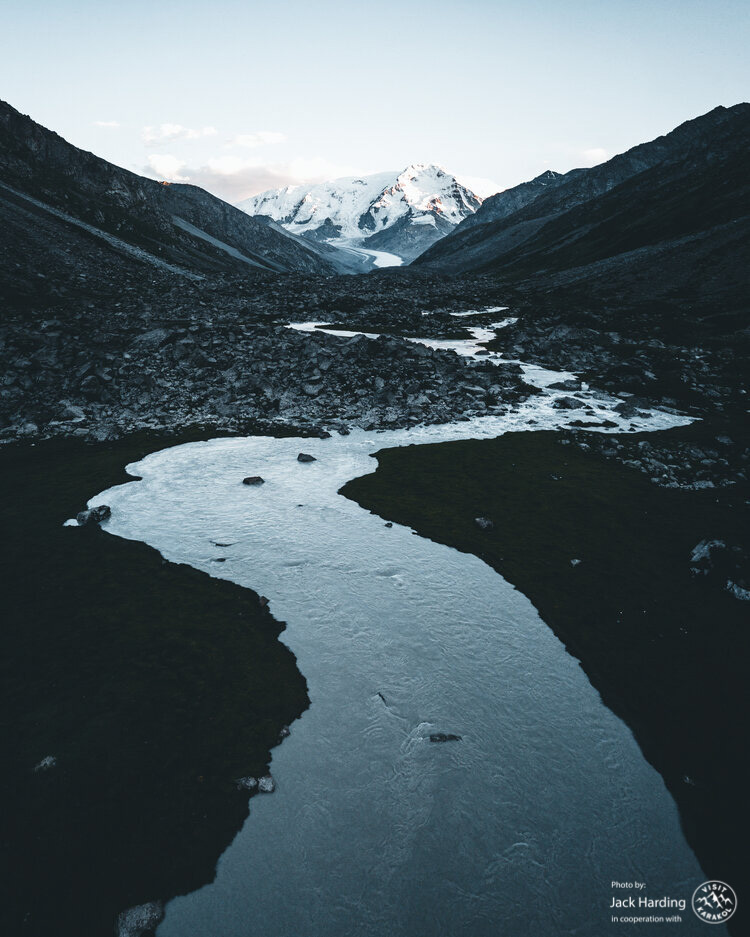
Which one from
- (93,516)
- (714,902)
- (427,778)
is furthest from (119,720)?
(714,902)

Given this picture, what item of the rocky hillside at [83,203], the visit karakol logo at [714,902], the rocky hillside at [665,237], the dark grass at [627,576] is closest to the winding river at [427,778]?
the visit karakol logo at [714,902]

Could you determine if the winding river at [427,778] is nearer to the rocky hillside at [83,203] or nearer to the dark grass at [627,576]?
the dark grass at [627,576]

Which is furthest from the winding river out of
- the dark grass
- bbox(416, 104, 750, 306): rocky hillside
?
bbox(416, 104, 750, 306): rocky hillside

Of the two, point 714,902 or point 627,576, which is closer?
point 714,902

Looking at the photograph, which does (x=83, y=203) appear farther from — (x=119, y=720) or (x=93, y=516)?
(x=119, y=720)

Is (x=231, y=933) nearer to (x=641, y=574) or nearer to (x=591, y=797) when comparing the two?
(x=591, y=797)
